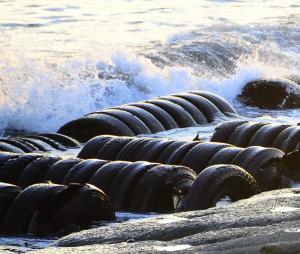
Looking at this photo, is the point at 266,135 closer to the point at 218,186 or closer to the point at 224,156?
the point at 224,156

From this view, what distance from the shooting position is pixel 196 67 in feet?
79.7

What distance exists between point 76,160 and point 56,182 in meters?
0.33

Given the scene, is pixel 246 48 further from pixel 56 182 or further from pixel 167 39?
pixel 56 182

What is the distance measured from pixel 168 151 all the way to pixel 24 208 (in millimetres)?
2270

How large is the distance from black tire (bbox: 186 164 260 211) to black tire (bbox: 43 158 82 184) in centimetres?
166

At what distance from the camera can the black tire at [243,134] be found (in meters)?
12.0

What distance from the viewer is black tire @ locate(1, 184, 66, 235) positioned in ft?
29.4

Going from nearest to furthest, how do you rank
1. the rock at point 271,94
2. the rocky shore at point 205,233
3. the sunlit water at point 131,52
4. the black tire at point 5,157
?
the rocky shore at point 205,233, the black tire at point 5,157, the rock at point 271,94, the sunlit water at point 131,52

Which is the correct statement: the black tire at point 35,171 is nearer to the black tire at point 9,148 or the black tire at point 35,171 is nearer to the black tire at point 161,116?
the black tire at point 9,148

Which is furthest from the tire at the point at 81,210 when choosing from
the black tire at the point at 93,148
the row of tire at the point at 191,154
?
the black tire at the point at 93,148

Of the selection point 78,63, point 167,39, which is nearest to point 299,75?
point 78,63

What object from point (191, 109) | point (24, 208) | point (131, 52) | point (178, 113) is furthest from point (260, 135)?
point (131, 52)

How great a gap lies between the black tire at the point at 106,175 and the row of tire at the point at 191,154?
891mm

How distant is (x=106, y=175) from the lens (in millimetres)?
9867
